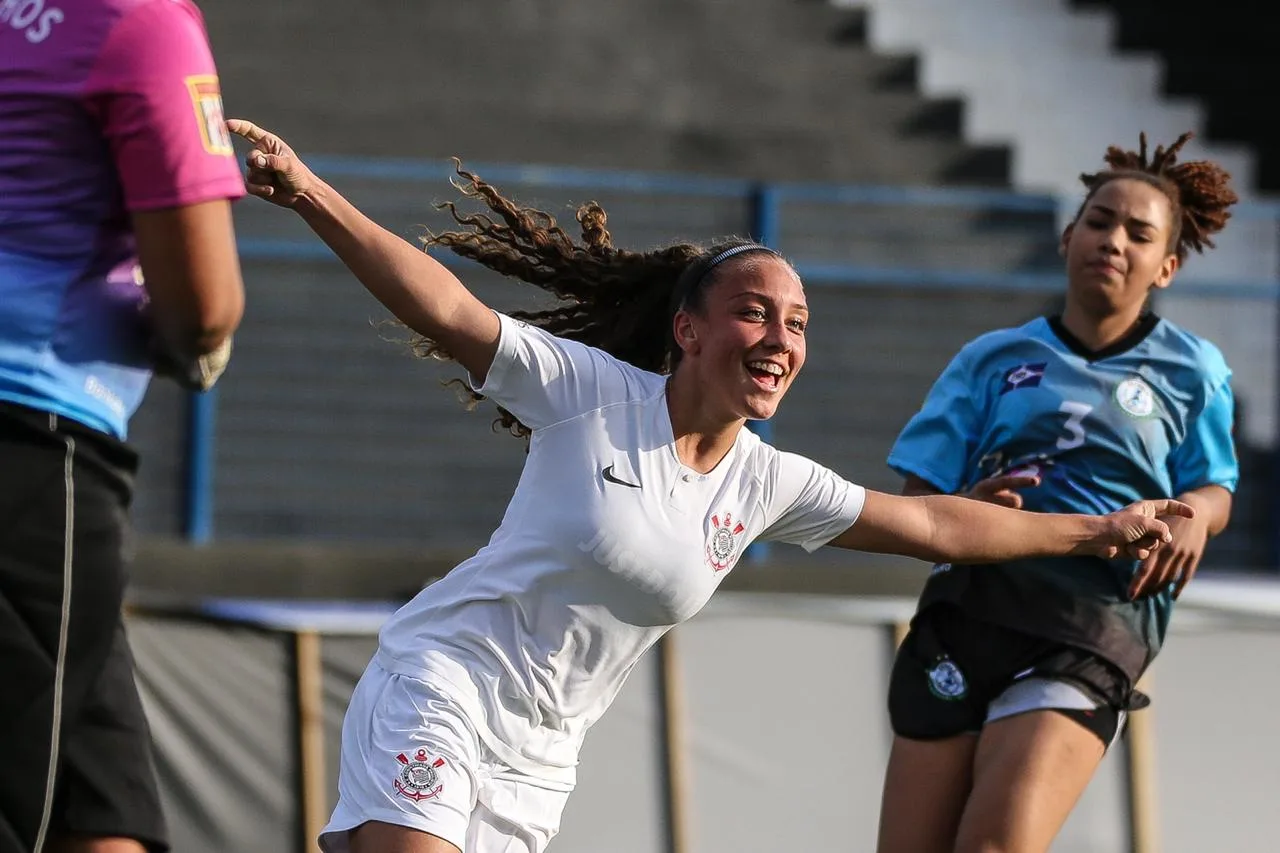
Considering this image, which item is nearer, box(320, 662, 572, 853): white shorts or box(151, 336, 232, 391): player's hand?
box(151, 336, 232, 391): player's hand

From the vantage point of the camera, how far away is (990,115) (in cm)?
1173

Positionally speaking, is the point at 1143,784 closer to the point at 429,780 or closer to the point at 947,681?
the point at 947,681

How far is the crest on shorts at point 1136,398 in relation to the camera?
173 inches

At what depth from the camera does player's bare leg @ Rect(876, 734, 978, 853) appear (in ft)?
14.1

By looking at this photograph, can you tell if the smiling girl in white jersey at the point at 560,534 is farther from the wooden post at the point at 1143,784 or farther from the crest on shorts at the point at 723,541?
the wooden post at the point at 1143,784

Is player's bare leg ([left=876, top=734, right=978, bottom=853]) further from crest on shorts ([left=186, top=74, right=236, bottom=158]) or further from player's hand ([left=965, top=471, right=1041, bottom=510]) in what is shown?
crest on shorts ([left=186, top=74, right=236, bottom=158])

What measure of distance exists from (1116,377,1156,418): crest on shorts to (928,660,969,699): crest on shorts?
70 centimetres

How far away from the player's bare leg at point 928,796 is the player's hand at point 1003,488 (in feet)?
1.91

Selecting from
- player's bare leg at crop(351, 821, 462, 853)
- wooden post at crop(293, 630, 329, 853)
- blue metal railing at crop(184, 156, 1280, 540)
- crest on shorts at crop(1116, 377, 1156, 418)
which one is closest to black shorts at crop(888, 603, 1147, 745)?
crest on shorts at crop(1116, 377, 1156, 418)

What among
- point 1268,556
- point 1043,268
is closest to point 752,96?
point 1043,268

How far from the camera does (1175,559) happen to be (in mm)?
4223

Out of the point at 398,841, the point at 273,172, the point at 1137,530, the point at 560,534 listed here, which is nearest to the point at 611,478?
the point at 560,534

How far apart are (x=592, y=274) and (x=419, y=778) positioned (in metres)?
1.20

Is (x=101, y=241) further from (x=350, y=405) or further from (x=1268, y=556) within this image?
(x=1268, y=556)
